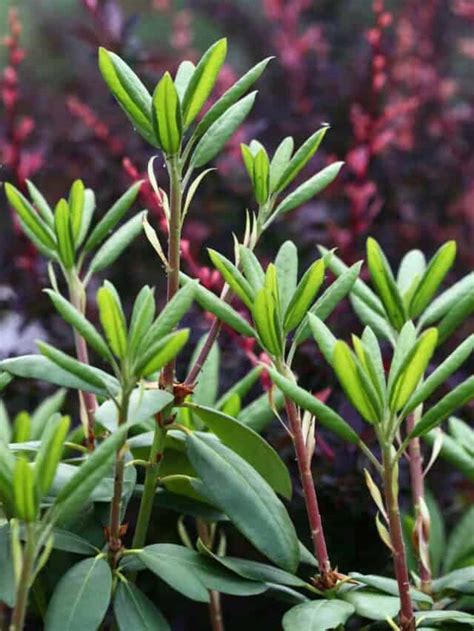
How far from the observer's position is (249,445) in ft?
2.31

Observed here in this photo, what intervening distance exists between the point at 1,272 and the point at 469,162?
849mm

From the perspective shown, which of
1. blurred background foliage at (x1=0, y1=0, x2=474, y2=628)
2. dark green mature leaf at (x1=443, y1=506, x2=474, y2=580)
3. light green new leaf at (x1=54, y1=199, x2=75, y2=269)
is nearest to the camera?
light green new leaf at (x1=54, y1=199, x2=75, y2=269)

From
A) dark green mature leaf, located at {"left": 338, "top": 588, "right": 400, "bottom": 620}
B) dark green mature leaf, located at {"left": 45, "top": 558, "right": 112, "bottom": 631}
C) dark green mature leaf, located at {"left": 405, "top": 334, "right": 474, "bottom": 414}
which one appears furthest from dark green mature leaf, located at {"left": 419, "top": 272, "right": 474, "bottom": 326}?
dark green mature leaf, located at {"left": 45, "top": 558, "right": 112, "bottom": 631}

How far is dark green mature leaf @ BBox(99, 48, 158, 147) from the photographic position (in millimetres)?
674

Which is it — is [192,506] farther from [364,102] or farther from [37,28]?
[37,28]

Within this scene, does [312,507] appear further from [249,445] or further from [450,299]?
[450,299]

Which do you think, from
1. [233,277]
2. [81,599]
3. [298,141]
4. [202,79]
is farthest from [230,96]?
[298,141]

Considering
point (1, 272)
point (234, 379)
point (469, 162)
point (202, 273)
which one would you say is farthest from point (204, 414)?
point (469, 162)

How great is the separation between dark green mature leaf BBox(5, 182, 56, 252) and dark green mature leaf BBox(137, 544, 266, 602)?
26 centimetres

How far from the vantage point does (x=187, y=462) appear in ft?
2.54

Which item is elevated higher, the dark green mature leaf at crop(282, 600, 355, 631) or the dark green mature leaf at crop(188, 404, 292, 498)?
the dark green mature leaf at crop(188, 404, 292, 498)

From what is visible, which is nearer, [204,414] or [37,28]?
[204,414]

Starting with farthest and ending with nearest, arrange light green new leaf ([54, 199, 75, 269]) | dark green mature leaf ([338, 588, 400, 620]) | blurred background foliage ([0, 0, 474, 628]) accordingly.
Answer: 1. blurred background foliage ([0, 0, 474, 628])
2. light green new leaf ([54, 199, 75, 269])
3. dark green mature leaf ([338, 588, 400, 620])

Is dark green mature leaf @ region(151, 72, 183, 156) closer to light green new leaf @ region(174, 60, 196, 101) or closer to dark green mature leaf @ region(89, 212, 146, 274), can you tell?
light green new leaf @ region(174, 60, 196, 101)
